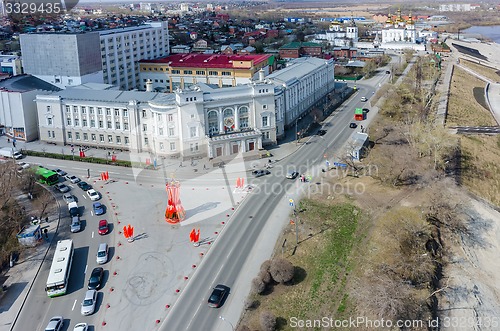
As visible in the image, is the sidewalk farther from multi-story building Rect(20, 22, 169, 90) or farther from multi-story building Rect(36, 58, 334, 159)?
multi-story building Rect(20, 22, 169, 90)

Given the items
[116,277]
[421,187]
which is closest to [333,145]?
[421,187]

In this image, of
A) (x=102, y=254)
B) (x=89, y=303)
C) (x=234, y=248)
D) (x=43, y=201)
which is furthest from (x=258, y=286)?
(x=43, y=201)

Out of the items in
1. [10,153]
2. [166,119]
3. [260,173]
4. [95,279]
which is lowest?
[95,279]

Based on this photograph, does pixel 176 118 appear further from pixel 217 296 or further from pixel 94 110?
pixel 217 296

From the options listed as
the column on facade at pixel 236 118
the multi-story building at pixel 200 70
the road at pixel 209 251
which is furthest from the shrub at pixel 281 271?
the multi-story building at pixel 200 70

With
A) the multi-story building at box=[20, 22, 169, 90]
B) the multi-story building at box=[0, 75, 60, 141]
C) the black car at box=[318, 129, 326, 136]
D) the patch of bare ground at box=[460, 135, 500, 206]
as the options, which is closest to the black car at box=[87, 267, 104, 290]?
the multi-story building at box=[0, 75, 60, 141]

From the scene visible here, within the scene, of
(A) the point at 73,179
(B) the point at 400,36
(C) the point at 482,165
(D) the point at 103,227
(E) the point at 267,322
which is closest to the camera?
(E) the point at 267,322

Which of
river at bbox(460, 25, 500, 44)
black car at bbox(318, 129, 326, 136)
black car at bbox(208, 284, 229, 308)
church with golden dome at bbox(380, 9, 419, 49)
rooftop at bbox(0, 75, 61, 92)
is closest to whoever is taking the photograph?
black car at bbox(208, 284, 229, 308)
